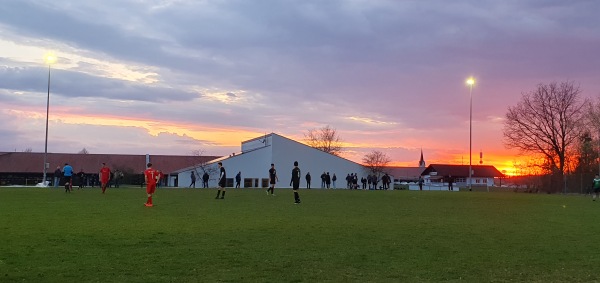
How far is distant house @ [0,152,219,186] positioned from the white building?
376 inches

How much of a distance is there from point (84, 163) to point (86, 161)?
2.49 ft

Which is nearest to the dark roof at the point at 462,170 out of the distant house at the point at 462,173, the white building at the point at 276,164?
the distant house at the point at 462,173

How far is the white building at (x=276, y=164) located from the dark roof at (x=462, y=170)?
2309 inches

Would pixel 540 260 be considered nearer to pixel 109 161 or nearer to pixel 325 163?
pixel 325 163

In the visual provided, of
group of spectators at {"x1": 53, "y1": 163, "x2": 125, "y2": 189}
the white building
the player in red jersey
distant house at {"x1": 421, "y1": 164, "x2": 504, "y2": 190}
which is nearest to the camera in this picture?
the player in red jersey

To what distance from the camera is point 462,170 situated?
14175cm

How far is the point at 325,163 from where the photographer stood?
3393 inches

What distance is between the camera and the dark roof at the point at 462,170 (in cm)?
13938

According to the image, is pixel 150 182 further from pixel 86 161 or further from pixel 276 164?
pixel 86 161

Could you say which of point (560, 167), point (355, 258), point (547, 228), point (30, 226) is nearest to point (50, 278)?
point (355, 258)

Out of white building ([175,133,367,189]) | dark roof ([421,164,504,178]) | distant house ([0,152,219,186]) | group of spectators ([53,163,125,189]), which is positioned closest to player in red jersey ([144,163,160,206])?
group of spectators ([53,163,125,189])

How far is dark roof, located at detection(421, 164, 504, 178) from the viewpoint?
139375 millimetres

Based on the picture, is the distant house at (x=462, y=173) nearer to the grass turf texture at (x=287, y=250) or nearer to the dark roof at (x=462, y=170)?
the dark roof at (x=462, y=170)

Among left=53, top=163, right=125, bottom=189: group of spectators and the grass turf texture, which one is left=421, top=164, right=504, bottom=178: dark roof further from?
the grass turf texture
